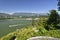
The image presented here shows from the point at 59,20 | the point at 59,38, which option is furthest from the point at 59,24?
the point at 59,38

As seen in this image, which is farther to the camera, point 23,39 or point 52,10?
point 52,10

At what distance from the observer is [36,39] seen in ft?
26.5

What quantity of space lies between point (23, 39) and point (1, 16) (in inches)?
1275

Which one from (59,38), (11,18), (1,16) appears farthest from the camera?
(11,18)

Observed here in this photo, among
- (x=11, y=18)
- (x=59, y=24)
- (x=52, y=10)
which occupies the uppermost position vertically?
(x=52, y=10)

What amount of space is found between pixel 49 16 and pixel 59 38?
8751mm

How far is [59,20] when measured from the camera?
17359 millimetres

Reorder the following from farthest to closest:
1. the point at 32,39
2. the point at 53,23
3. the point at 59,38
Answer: the point at 53,23 → the point at 59,38 → the point at 32,39

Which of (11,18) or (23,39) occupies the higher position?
(23,39)

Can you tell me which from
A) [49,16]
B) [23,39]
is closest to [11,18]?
[49,16]

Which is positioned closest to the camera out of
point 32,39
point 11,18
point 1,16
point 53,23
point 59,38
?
point 32,39

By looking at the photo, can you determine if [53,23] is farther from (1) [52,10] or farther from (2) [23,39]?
(2) [23,39]

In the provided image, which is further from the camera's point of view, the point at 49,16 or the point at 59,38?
the point at 49,16

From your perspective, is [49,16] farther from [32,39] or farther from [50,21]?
[32,39]
